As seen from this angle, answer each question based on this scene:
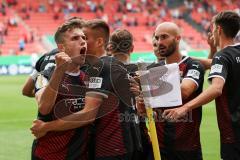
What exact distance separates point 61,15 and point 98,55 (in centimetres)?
3995

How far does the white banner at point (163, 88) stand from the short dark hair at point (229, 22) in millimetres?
823

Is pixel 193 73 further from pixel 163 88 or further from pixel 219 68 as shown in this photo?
pixel 163 88

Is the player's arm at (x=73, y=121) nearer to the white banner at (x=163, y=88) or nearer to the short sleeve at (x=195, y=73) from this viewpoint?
the white banner at (x=163, y=88)

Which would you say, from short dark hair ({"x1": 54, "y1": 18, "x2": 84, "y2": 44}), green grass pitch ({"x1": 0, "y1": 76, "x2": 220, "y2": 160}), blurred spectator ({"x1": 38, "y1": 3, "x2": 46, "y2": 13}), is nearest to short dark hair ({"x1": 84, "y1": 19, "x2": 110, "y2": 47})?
short dark hair ({"x1": 54, "y1": 18, "x2": 84, "y2": 44})

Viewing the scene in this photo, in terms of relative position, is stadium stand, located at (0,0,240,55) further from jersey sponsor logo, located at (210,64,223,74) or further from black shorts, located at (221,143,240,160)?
jersey sponsor logo, located at (210,64,223,74)

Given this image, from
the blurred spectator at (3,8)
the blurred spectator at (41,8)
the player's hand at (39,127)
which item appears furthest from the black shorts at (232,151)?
the blurred spectator at (41,8)

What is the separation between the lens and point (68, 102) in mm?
4418

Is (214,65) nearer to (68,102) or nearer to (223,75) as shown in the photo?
(223,75)

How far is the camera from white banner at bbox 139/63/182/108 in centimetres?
455

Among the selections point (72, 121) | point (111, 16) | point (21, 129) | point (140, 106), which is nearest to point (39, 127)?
point (72, 121)

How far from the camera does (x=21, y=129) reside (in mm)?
12289

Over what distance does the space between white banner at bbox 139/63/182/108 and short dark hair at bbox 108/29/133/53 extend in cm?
119

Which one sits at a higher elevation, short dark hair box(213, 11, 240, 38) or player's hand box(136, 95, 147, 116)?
short dark hair box(213, 11, 240, 38)

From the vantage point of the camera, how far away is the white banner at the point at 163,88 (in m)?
4.55
